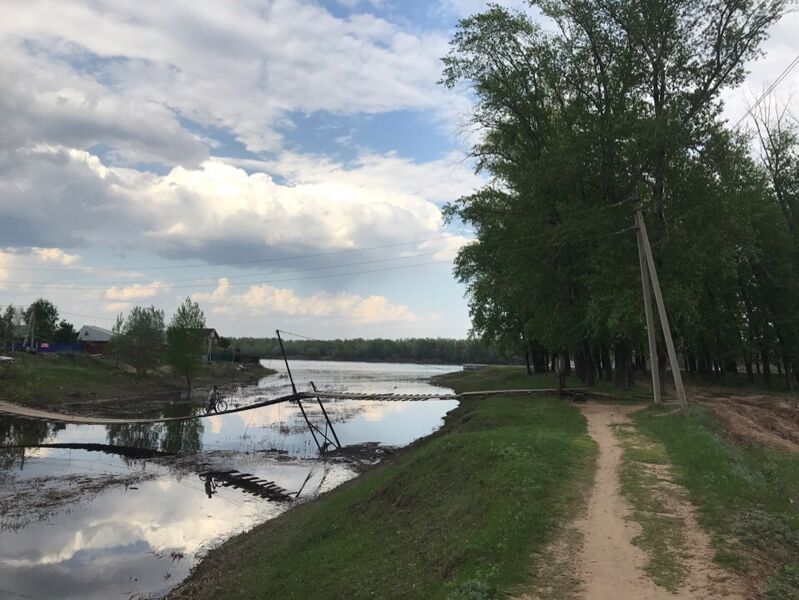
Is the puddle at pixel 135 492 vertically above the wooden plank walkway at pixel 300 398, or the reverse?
the wooden plank walkway at pixel 300 398

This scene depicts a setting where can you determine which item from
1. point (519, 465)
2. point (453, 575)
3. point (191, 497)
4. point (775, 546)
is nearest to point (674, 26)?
point (519, 465)

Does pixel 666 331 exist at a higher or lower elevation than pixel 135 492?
higher

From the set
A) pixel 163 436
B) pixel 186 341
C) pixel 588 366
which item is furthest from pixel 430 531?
pixel 186 341

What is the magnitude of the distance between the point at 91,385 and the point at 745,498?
224ft

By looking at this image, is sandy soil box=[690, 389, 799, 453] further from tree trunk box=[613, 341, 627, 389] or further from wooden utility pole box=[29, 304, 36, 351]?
wooden utility pole box=[29, 304, 36, 351]

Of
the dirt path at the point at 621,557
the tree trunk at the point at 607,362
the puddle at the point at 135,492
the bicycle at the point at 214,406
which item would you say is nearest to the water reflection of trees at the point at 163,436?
the puddle at the point at 135,492

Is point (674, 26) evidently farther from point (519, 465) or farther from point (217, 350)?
point (217, 350)

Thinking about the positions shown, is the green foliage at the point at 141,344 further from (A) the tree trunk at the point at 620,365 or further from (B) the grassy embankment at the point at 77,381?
(A) the tree trunk at the point at 620,365

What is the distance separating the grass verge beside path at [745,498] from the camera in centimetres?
823

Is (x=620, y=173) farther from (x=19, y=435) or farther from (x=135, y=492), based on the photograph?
(x=19, y=435)

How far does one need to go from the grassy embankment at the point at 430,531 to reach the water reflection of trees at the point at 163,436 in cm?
1898

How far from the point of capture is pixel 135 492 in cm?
2320

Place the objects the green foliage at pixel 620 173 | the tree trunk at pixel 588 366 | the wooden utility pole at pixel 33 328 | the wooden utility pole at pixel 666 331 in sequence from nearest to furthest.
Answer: the wooden utility pole at pixel 666 331 → the green foliage at pixel 620 173 → the tree trunk at pixel 588 366 → the wooden utility pole at pixel 33 328

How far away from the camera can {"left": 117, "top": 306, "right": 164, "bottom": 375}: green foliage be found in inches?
2881
